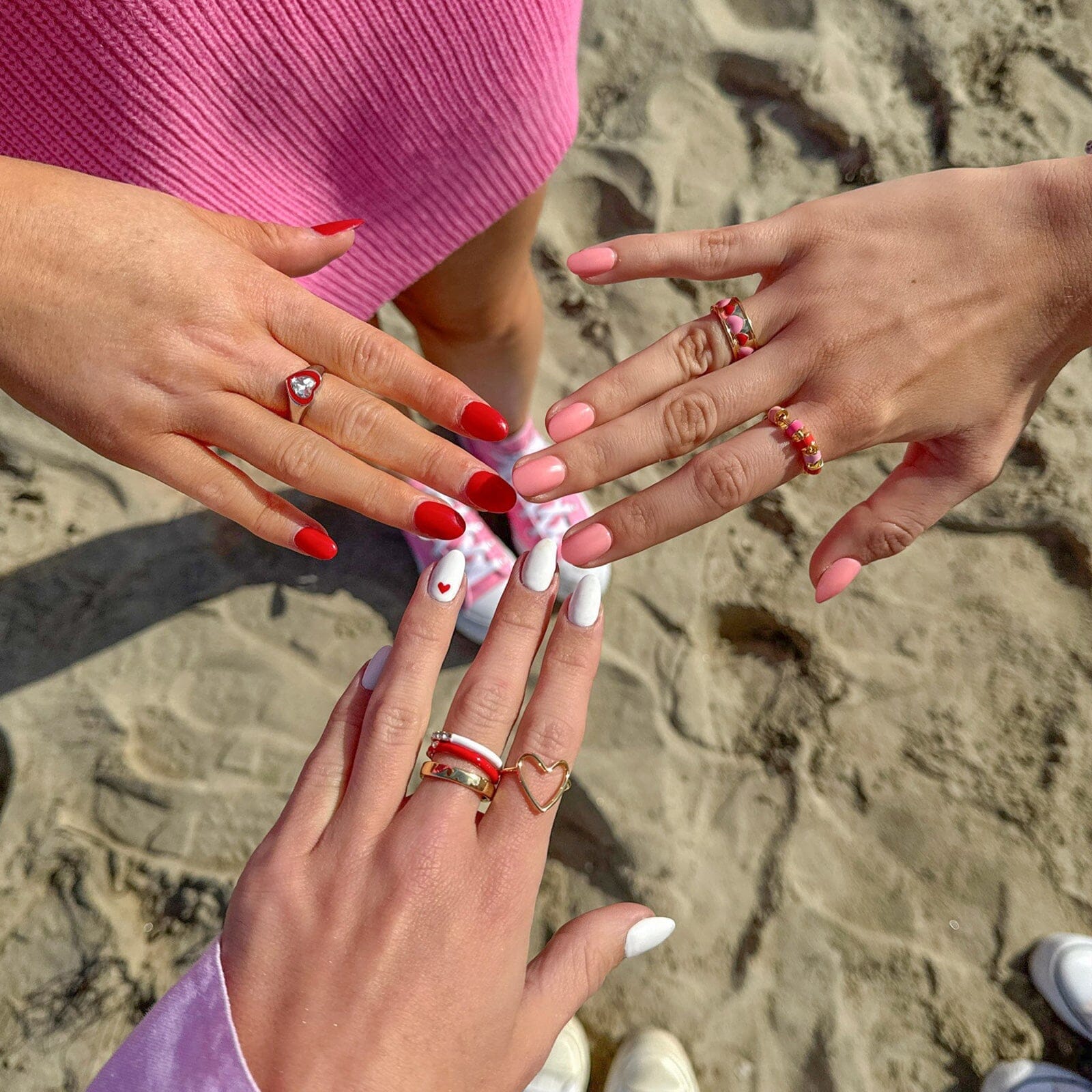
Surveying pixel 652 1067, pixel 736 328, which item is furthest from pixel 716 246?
pixel 652 1067

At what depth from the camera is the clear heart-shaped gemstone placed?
42.1 inches

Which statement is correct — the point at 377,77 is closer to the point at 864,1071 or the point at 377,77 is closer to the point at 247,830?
the point at 247,830

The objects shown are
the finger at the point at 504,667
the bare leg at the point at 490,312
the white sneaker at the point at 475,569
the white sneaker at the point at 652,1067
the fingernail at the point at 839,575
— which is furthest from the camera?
the white sneaker at the point at 475,569

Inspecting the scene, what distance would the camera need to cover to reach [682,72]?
98.8 inches

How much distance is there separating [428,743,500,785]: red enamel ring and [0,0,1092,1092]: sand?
79cm

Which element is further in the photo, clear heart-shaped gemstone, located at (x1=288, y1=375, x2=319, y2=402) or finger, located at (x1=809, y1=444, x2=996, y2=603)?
finger, located at (x1=809, y1=444, x2=996, y2=603)

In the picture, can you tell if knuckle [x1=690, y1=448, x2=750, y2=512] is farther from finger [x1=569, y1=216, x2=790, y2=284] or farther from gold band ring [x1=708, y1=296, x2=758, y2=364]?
finger [x1=569, y1=216, x2=790, y2=284]

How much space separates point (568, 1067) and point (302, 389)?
5.27ft

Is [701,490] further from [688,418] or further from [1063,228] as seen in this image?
[1063,228]

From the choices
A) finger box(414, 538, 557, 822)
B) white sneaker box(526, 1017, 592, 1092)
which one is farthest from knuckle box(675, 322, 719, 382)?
white sneaker box(526, 1017, 592, 1092)

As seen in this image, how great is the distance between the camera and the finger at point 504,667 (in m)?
1.16

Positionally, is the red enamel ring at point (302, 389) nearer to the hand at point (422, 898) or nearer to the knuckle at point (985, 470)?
the hand at point (422, 898)

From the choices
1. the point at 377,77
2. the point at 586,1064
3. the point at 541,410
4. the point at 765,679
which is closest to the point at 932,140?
the point at 541,410

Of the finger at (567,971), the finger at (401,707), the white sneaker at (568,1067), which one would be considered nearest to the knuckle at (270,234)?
the finger at (401,707)
